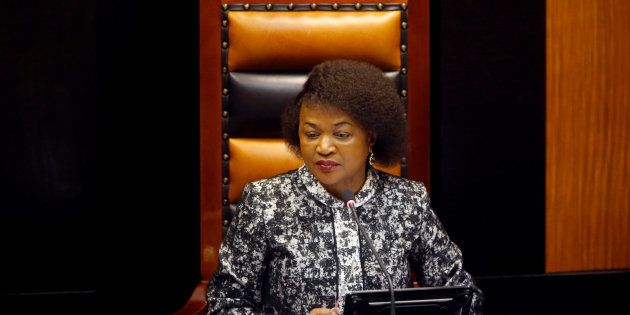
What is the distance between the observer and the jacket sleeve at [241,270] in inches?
54.1

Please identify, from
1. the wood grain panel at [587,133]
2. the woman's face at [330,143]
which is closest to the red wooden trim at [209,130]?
the woman's face at [330,143]

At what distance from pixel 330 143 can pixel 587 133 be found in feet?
3.05

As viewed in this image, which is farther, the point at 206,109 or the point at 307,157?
the point at 206,109

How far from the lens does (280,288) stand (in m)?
1.40

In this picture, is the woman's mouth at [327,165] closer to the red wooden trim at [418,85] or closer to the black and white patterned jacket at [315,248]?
the black and white patterned jacket at [315,248]

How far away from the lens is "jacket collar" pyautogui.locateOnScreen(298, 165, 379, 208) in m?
1.42

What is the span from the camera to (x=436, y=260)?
1468 mm

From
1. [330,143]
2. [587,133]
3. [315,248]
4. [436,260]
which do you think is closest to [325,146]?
[330,143]

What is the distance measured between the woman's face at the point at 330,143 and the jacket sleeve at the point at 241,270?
18cm
